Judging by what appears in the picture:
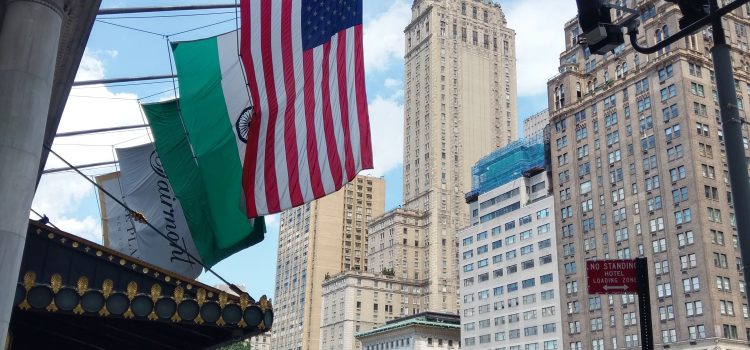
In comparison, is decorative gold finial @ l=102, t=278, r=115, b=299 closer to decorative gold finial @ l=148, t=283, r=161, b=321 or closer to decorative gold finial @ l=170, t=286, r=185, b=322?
decorative gold finial @ l=148, t=283, r=161, b=321

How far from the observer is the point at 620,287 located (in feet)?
42.3

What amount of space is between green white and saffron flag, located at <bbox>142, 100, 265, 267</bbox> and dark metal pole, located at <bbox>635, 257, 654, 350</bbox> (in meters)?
9.04

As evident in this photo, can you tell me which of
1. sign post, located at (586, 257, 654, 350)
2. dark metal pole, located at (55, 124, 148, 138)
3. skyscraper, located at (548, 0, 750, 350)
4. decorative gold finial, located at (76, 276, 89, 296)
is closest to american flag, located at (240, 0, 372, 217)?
decorative gold finial, located at (76, 276, 89, 296)

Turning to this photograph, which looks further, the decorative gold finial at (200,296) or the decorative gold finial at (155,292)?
the decorative gold finial at (200,296)

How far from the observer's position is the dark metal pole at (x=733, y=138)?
808 centimetres

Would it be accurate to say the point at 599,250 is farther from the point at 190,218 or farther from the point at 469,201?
the point at 190,218

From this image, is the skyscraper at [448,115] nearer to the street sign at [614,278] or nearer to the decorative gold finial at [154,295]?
the decorative gold finial at [154,295]

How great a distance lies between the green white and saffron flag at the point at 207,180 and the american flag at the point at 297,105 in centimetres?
157

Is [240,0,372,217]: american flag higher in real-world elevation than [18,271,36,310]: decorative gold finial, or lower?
higher

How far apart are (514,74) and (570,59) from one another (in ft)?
198

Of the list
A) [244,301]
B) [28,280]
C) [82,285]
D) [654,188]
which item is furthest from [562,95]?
[28,280]

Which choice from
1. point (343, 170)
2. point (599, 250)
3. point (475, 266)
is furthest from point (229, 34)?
point (475, 266)

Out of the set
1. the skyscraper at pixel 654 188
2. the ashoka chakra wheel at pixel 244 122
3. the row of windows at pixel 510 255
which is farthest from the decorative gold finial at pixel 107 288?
the row of windows at pixel 510 255

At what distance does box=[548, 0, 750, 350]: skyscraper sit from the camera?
7981 centimetres
